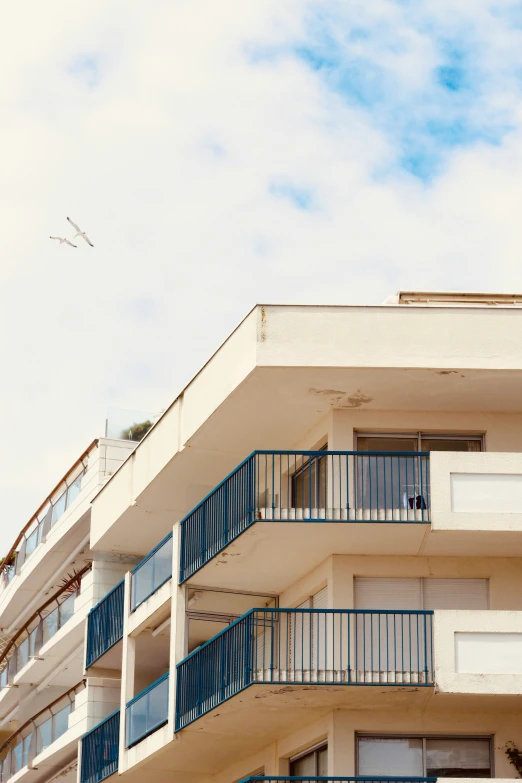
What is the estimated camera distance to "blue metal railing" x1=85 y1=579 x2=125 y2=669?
116ft

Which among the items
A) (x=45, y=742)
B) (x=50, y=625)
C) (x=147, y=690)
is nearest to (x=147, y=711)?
(x=147, y=690)

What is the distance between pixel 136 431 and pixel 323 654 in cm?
1366

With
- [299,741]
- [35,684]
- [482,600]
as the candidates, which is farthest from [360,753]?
[35,684]

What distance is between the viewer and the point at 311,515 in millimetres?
27203

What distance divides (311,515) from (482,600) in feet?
11.7

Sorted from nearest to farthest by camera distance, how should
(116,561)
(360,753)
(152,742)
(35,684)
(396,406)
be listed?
(360,753) → (396,406) → (152,742) → (116,561) → (35,684)

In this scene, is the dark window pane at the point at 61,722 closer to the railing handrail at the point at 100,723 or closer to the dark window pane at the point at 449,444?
the railing handrail at the point at 100,723

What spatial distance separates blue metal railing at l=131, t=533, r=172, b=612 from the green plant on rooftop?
6.15 metres

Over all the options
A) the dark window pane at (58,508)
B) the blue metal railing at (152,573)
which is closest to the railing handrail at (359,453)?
the blue metal railing at (152,573)

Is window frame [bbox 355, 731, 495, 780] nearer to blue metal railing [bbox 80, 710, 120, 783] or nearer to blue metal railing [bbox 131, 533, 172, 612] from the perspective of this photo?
blue metal railing [bbox 131, 533, 172, 612]

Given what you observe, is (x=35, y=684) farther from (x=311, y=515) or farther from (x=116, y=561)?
(x=311, y=515)

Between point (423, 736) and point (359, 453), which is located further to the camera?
point (359, 453)

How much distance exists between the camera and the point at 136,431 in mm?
40062

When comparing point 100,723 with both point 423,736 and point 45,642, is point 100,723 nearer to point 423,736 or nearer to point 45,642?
point 45,642
